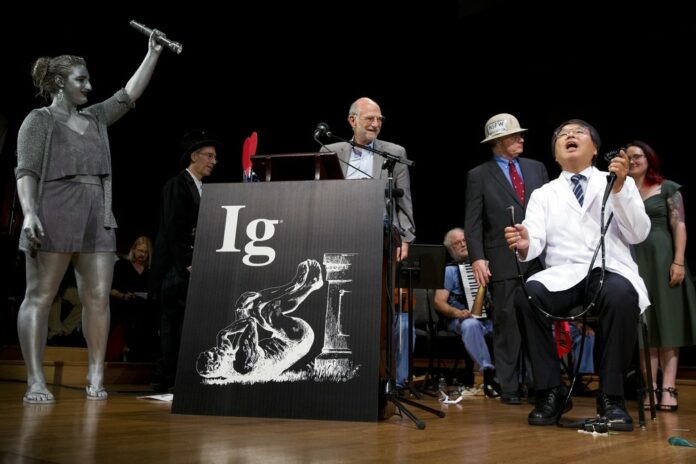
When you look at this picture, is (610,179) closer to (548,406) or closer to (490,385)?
(548,406)

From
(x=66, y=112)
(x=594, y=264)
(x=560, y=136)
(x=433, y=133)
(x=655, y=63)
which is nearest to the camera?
(x=594, y=264)

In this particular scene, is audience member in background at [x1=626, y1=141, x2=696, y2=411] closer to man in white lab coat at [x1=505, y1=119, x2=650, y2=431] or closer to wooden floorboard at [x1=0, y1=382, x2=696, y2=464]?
wooden floorboard at [x1=0, y1=382, x2=696, y2=464]

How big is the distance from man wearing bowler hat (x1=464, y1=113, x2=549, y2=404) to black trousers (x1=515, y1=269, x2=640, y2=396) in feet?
3.88

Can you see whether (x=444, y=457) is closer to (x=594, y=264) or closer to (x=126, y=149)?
(x=594, y=264)

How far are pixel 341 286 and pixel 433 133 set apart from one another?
538 cm

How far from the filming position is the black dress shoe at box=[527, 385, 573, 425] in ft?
8.93

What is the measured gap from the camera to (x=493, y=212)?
423 centimetres

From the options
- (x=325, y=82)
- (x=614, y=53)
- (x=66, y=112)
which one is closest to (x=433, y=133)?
(x=325, y=82)

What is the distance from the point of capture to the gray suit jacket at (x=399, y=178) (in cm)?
368

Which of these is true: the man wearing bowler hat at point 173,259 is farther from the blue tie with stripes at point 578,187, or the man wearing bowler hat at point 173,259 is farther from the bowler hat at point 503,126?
the blue tie with stripes at point 578,187

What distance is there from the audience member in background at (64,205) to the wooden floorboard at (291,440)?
0.45 m

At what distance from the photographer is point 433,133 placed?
7738 mm

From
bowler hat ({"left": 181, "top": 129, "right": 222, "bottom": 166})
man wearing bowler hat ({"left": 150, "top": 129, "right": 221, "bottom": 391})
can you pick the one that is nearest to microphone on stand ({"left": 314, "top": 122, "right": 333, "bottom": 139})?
man wearing bowler hat ({"left": 150, "top": 129, "right": 221, "bottom": 391})

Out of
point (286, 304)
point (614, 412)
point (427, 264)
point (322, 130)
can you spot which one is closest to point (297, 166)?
point (322, 130)
